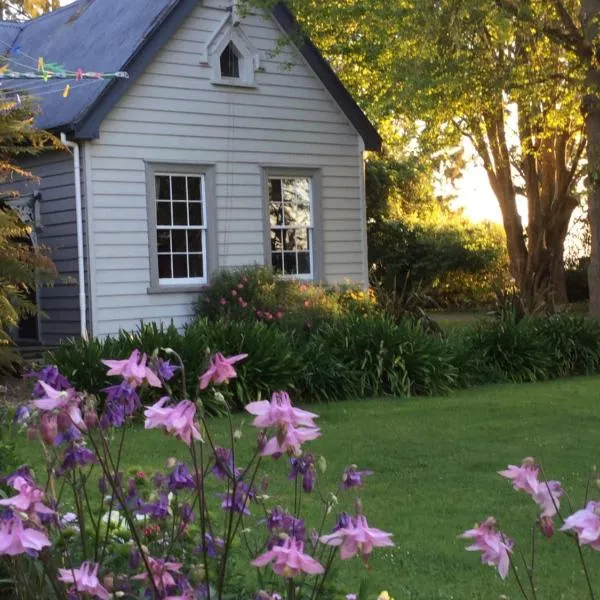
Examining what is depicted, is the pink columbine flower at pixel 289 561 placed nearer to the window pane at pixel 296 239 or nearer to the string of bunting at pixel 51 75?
the string of bunting at pixel 51 75

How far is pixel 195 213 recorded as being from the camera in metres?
14.1

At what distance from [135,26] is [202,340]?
222 inches

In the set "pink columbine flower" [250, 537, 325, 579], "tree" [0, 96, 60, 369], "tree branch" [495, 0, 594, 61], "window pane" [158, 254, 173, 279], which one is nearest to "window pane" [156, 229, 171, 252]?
"window pane" [158, 254, 173, 279]

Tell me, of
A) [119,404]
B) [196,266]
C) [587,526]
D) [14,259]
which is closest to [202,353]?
[14,259]

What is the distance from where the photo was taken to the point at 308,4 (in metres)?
16.2

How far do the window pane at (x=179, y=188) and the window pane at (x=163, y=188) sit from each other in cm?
10

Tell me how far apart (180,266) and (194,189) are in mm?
1209

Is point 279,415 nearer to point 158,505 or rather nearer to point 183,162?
point 158,505

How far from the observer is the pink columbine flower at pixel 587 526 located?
208cm

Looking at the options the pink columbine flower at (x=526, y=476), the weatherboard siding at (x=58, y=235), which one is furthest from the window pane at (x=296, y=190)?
the pink columbine flower at (x=526, y=476)

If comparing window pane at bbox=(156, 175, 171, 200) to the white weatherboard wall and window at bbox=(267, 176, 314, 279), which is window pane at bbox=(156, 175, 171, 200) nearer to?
the white weatherboard wall

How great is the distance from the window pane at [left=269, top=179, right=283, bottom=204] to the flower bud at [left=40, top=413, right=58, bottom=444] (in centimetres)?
1289

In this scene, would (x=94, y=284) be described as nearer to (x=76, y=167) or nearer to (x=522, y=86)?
(x=76, y=167)

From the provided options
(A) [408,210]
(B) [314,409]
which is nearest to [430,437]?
(B) [314,409]
